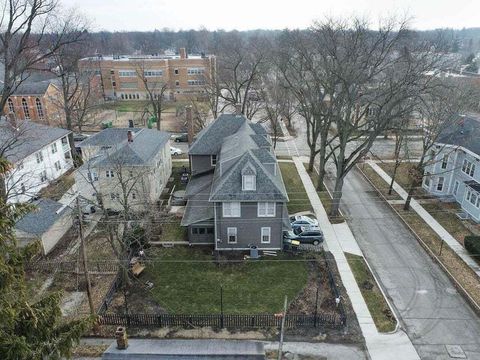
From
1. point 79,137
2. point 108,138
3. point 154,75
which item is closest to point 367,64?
point 108,138

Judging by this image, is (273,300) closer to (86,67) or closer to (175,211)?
(175,211)

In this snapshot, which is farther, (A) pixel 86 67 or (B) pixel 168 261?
(A) pixel 86 67

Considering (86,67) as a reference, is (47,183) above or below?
below

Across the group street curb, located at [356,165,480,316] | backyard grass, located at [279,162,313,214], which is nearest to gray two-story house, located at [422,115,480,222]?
street curb, located at [356,165,480,316]

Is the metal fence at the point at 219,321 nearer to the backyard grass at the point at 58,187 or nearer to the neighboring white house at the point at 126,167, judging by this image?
the neighboring white house at the point at 126,167

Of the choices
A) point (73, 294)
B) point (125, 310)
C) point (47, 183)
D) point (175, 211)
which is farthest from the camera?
point (47, 183)

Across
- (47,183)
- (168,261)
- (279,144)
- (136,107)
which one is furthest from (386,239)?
(136,107)

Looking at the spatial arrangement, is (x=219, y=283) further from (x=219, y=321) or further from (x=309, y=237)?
(x=309, y=237)
